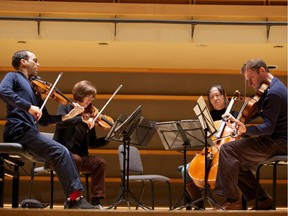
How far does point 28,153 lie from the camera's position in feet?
12.8

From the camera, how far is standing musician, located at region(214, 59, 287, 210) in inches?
150

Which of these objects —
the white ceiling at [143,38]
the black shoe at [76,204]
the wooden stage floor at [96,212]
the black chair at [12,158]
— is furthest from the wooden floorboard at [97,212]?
the white ceiling at [143,38]

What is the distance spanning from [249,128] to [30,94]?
61.5 inches

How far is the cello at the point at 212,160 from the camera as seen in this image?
4.26 meters

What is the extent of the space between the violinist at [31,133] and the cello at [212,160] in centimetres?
99

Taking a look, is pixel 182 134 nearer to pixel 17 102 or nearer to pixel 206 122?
pixel 206 122

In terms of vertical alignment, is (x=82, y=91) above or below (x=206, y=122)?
above

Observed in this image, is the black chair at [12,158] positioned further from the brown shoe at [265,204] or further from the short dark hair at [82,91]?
the brown shoe at [265,204]

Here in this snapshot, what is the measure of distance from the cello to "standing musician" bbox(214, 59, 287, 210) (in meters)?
0.28

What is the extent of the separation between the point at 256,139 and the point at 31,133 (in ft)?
Answer: 5.12

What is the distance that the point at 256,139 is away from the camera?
3918 millimetres

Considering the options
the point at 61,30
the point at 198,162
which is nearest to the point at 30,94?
the point at 198,162

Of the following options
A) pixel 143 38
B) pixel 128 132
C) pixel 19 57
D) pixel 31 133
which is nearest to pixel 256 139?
pixel 128 132

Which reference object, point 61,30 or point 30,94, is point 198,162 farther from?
point 61,30
